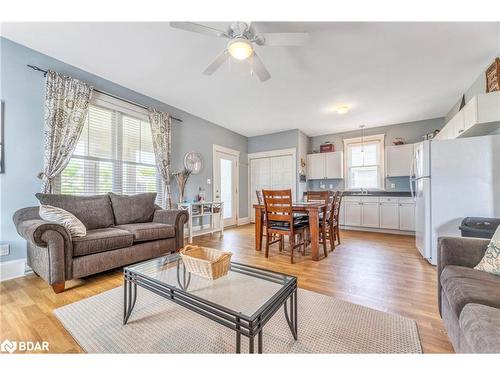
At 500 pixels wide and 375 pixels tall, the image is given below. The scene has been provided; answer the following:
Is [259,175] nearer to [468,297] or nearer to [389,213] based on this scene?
[389,213]

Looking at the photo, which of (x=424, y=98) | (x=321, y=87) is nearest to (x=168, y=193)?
(x=321, y=87)

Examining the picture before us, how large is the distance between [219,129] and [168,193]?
214 cm

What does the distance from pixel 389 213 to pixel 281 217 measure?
308cm

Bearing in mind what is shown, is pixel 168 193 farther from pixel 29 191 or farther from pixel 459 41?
pixel 459 41

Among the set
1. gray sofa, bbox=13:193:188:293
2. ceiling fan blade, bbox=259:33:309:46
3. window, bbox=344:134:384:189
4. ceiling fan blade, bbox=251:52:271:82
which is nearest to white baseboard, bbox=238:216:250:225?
window, bbox=344:134:384:189

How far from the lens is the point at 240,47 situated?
1919 mm

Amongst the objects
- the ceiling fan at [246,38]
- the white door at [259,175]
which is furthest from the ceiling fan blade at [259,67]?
the white door at [259,175]

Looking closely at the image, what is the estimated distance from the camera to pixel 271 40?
1893mm

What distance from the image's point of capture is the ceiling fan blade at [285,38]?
5.92 ft

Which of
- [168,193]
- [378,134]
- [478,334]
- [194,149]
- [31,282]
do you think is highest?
[378,134]

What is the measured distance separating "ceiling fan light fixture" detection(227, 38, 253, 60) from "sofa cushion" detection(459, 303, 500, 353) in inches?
89.0

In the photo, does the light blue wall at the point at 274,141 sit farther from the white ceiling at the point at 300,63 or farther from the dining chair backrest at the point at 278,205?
the dining chair backrest at the point at 278,205

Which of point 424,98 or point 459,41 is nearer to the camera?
point 459,41

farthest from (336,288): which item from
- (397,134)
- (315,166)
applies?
(397,134)
